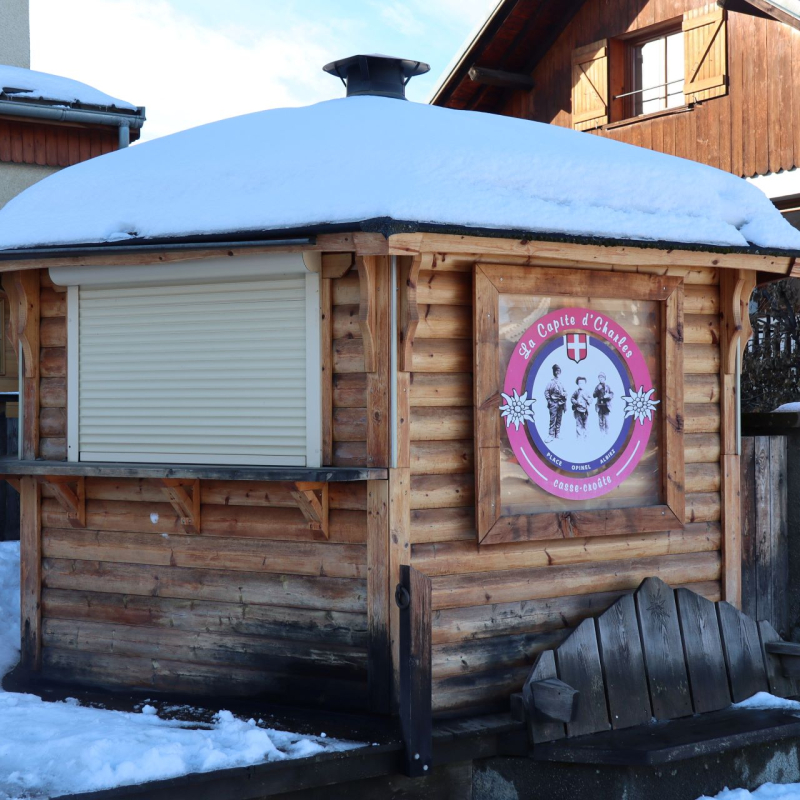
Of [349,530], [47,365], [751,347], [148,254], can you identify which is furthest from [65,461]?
[751,347]

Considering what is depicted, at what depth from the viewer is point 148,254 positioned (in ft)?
19.7

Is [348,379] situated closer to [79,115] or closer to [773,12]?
[79,115]

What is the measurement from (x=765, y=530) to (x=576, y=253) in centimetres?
317

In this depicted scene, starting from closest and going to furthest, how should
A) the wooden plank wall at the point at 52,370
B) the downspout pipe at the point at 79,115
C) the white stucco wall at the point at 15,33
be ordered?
the wooden plank wall at the point at 52,370
the downspout pipe at the point at 79,115
the white stucco wall at the point at 15,33

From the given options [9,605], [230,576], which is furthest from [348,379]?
[9,605]

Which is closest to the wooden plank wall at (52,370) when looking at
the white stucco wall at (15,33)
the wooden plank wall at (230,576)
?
the wooden plank wall at (230,576)

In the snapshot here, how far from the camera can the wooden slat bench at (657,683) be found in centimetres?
568

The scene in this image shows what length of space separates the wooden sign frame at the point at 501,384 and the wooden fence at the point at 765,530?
1527 millimetres

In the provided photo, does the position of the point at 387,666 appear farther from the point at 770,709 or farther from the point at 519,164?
the point at 519,164

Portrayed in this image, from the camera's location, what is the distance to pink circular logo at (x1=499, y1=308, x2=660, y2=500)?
6.09 m

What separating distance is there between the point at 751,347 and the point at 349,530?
24.3ft

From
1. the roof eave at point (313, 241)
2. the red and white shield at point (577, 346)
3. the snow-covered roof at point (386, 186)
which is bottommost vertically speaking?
the red and white shield at point (577, 346)

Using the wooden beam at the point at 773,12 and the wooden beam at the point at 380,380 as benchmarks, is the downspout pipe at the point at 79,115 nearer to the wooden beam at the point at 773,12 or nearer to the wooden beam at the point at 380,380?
the wooden beam at the point at 773,12

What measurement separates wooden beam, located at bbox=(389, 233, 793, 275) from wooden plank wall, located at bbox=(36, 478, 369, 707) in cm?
137
